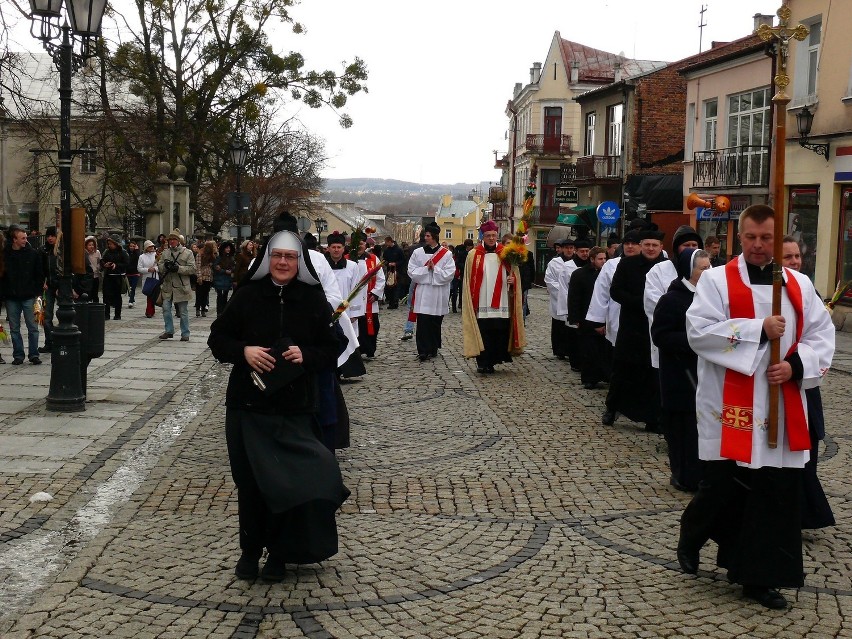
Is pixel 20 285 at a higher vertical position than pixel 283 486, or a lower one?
higher

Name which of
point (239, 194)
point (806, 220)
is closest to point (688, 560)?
point (806, 220)

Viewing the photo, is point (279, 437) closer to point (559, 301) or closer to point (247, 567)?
point (247, 567)

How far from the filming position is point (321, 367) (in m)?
5.43

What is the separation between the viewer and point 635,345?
9414mm

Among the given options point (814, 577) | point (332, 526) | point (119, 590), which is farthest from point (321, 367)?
point (814, 577)

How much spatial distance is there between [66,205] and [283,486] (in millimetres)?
6279

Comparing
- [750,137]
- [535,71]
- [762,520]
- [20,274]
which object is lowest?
[762,520]

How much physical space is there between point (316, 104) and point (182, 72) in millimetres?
4381

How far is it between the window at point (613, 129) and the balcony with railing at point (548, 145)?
19.2 m

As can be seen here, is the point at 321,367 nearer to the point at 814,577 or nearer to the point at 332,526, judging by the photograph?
the point at 332,526

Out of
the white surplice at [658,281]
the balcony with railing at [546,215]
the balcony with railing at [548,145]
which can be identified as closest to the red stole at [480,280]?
the white surplice at [658,281]

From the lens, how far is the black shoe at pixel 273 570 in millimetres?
5406

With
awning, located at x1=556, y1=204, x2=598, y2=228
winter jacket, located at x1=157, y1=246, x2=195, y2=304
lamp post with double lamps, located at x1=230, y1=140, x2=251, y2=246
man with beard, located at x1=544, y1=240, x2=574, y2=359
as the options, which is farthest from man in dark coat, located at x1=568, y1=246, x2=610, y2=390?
awning, located at x1=556, y1=204, x2=598, y2=228

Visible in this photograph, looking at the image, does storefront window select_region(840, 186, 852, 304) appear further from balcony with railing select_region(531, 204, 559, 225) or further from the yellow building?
the yellow building
